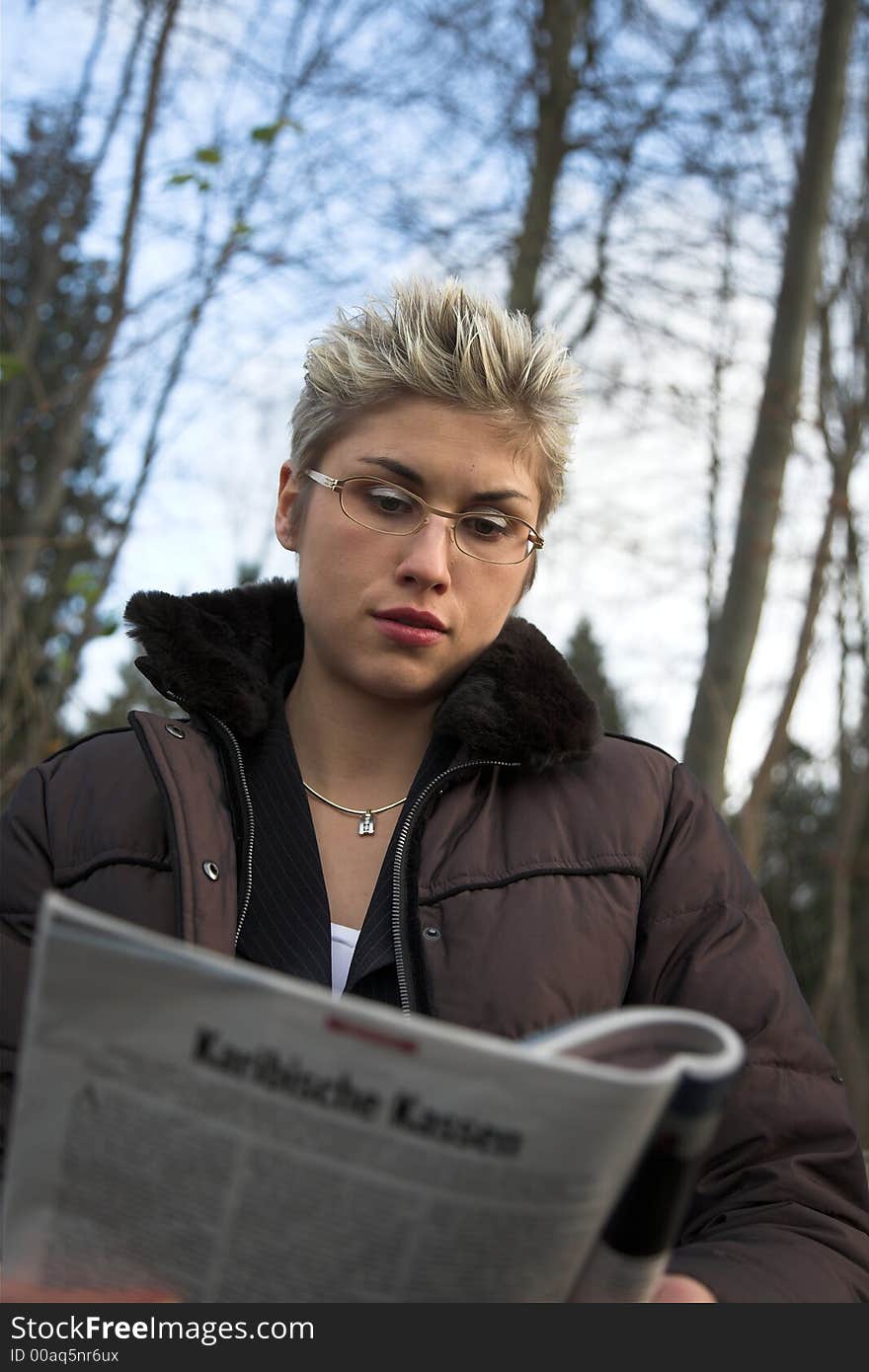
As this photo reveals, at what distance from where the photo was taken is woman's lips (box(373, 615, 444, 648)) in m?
2.16

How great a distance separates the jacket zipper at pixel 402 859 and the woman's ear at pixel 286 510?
0.60 metres

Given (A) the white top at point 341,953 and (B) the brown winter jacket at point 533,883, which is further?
(A) the white top at point 341,953

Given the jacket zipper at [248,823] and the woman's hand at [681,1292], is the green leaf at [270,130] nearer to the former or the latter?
the jacket zipper at [248,823]

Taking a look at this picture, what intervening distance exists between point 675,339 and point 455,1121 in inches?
290

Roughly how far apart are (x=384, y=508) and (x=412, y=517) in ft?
0.17

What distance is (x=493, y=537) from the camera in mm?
2225

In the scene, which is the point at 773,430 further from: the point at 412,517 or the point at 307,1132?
the point at 307,1132

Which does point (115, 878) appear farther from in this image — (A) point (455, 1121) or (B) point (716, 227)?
(B) point (716, 227)

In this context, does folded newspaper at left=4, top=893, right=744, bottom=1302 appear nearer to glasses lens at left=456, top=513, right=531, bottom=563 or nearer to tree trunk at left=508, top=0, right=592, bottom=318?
glasses lens at left=456, top=513, right=531, bottom=563

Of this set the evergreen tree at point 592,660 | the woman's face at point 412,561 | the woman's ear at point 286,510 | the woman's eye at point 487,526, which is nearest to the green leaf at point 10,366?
the woman's ear at point 286,510

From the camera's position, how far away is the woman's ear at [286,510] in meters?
2.45

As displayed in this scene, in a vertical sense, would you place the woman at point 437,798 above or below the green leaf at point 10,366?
below
